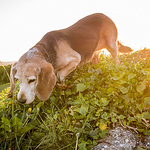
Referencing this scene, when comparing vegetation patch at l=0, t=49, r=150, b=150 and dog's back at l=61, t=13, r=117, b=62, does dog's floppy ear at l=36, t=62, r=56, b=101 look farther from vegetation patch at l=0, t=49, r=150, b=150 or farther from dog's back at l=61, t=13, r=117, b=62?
dog's back at l=61, t=13, r=117, b=62

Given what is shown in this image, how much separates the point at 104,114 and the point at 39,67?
1.52m

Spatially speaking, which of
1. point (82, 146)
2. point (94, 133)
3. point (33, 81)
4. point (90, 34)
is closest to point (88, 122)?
point (94, 133)

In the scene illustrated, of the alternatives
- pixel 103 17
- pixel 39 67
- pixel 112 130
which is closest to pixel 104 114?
pixel 112 130

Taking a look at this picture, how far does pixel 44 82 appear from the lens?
2.68m

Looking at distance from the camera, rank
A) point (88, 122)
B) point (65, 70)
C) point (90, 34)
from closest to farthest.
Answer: point (88, 122) → point (65, 70) → point (90, 34)

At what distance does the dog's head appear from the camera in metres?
2.55

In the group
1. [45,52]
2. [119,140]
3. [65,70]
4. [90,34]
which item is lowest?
[119,140]

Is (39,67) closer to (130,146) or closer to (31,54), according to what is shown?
(31,54)

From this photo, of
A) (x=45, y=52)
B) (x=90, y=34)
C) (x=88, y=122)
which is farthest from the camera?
(x=90, y=34)

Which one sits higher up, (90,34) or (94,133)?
(90,34)

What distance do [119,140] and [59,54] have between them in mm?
2578

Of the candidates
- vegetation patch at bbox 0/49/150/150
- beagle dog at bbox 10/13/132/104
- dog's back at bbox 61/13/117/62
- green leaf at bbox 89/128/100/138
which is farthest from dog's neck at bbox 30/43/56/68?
green leaf at bbox 89/128/100/138

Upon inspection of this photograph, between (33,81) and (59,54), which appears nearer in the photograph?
(33,81)

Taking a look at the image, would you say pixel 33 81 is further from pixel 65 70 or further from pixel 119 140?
pixel 119 140
